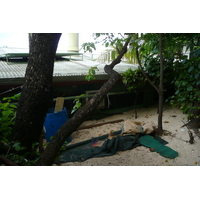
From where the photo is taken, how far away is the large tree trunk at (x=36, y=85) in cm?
144

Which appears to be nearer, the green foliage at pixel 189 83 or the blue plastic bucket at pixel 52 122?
the green foliage at pixel 189 83

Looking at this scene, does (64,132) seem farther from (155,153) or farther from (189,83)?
(189,83)

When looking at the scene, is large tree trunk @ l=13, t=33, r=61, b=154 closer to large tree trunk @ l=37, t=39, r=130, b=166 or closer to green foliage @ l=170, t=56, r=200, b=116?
large tree trunk @ l=37, t=39, r=130, b=166

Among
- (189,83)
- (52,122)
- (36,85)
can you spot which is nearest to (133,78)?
(189,83)

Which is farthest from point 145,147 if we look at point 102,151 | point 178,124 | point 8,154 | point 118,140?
point 8,154

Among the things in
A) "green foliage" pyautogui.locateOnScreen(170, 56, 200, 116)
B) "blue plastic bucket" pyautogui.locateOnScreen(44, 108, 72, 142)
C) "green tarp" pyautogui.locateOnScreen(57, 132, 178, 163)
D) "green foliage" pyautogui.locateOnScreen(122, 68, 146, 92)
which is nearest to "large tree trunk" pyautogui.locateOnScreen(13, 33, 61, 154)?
"green tarp" pyautogui.locateOnScreen(57, 132, 178, 163)

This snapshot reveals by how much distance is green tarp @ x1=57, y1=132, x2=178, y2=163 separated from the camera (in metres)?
3.00

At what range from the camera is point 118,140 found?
11.0 ft

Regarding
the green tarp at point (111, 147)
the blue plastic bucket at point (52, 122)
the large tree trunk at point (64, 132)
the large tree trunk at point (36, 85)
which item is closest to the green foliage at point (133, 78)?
the green tarp at point (111, 147)

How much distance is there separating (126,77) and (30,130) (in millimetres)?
3741

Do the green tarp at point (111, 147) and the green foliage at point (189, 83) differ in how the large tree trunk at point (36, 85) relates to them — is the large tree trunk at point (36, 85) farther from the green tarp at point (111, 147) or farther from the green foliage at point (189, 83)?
the green foliage at point (189, 83)

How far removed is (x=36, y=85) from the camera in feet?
4.74

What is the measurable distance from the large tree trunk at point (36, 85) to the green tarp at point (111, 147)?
1.53 metres
